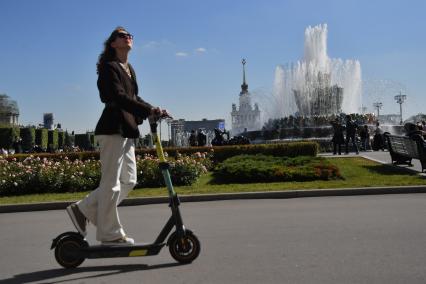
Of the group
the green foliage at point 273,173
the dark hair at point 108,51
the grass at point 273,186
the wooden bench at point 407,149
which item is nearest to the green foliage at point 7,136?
the grass at point 273,186

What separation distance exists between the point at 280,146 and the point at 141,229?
46.1ft

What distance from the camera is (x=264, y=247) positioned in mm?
5961

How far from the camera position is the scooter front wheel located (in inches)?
203

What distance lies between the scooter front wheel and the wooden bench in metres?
10.1

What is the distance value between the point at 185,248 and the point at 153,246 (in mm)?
320

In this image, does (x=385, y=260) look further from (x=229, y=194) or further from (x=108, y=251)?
(x=229, y=194)

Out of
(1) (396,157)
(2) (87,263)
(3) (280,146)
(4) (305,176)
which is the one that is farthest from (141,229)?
(3) (280,146)

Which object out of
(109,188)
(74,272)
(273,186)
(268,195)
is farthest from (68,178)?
(109,188)

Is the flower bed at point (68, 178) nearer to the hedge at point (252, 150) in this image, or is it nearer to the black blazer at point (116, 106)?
the hedge at point (252, 150)

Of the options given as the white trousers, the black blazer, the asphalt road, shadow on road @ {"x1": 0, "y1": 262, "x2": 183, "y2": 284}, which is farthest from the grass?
the black blazer

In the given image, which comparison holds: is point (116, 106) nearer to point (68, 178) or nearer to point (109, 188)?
point (109, 188)

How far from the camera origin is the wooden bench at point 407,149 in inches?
550

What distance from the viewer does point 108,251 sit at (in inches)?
197

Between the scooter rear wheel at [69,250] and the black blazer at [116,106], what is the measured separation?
995 mm
